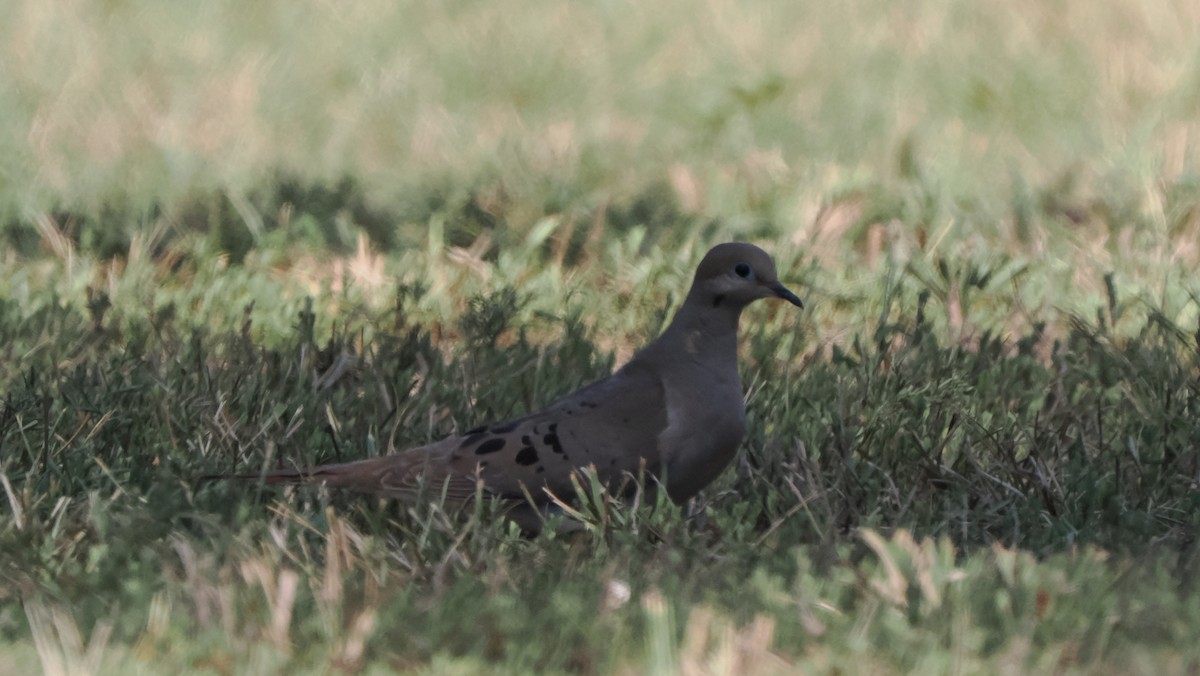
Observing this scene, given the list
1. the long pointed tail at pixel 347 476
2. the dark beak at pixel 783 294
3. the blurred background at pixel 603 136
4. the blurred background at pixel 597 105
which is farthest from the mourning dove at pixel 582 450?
the blurred background at pixel 597 105

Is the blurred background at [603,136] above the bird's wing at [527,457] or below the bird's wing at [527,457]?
below

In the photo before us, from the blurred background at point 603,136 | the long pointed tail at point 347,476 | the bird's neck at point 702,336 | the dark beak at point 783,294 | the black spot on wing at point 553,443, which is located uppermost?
the dark beak at point 783,294

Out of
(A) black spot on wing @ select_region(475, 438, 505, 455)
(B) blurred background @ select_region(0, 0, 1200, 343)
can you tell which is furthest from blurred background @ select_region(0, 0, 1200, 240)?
(A) black spot on wing @ select_region(475, 438, 505, 455)

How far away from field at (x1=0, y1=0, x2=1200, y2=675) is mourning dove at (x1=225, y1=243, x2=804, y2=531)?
0.26 feet

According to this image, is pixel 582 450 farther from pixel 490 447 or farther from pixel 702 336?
pixel 702 336

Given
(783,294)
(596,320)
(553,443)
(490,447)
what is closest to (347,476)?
(490,447)

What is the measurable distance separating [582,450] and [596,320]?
180 centimetres

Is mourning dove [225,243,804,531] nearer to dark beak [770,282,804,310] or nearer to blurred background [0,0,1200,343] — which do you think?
dark beak [770,282,804,310]

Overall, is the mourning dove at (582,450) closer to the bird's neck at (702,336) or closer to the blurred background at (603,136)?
the bird's neck at (702,336)

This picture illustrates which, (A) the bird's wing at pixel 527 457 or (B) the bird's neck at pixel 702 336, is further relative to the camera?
(B) the bird's neck at pixel 702 336

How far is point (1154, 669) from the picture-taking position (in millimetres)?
2893

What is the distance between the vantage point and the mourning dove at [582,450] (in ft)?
13.6

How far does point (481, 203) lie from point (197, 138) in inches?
66.8

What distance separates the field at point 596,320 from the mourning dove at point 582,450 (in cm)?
8
